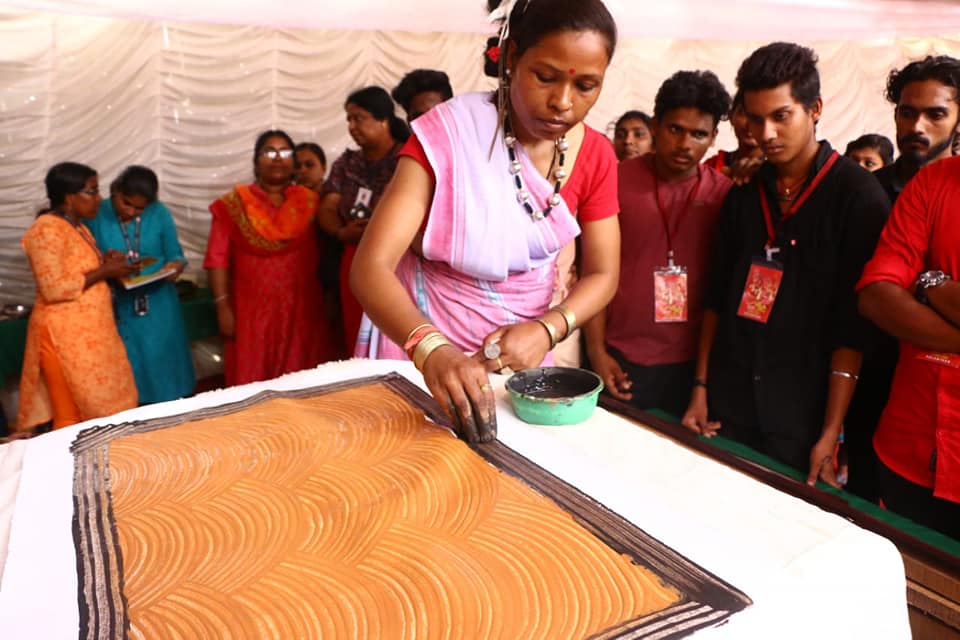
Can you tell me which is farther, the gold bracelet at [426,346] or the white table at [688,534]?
the gold bracelet at [426,346]

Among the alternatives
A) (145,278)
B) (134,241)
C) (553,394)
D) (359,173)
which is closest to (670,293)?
(553,394)

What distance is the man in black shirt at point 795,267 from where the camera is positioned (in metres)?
1.66

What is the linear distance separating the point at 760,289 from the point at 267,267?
2415mm

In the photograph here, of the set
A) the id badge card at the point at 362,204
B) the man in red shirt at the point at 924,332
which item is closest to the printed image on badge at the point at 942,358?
the man in red shirt at the point at 924,332

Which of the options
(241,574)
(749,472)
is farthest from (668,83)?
A: (241,574)

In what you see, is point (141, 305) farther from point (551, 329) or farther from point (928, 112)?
point (928, 112)

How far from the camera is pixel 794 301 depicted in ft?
5.73

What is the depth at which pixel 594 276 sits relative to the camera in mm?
1429

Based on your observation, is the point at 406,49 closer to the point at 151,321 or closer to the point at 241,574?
the point at 151,321

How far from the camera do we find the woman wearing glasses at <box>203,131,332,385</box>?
3.31m

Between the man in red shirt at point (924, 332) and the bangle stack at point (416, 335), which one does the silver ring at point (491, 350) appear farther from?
the man in red shirt at point (924, 332)

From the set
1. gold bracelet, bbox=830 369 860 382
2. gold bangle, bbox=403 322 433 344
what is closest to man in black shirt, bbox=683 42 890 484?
gold bracelet, bbox=830 369 860 382

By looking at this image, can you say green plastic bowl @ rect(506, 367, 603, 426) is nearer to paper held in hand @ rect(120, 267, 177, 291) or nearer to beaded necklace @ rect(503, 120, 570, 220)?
beaded necklace @ rect(503, 120, 570, 220)

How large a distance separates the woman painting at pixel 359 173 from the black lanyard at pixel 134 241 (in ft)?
3.29
